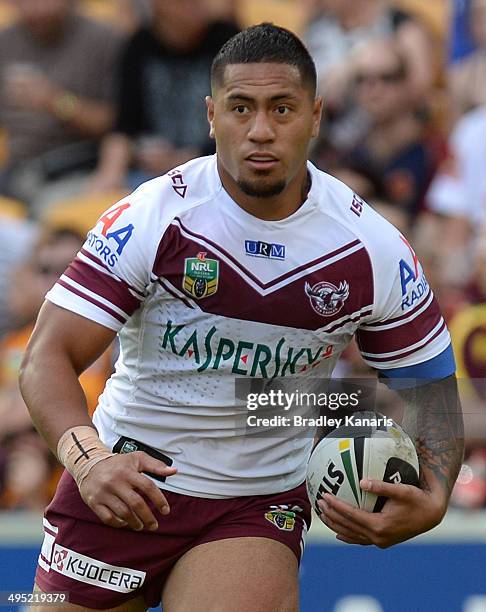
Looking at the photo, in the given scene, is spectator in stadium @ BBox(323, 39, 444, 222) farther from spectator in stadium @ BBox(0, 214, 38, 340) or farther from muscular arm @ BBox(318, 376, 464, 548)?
muscular arm @ BBox(318, 376, 464, 548)

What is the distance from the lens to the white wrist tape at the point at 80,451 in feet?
11.9

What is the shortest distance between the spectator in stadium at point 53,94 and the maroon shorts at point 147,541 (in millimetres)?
4386

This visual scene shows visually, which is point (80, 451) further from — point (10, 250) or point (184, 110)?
point (184, 110)

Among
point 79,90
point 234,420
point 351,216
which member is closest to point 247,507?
point 234,420

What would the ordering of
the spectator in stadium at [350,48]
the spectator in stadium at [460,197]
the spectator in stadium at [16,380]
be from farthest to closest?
the spectator in stadium at [350,48] → the spectator in stadium at [460,197] → the spectator in stadium at [16,380]

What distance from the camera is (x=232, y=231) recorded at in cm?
400

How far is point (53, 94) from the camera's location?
810cm

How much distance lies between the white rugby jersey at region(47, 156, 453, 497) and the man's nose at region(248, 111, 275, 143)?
315 mm

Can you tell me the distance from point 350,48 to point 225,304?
447cm

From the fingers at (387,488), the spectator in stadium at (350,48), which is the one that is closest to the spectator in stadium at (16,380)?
the spectator in stadium at (350,48)

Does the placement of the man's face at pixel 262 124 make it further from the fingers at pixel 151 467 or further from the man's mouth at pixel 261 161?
the fingers at pixel 151 467

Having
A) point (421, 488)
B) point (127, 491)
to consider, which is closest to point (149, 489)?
point (127, 491)

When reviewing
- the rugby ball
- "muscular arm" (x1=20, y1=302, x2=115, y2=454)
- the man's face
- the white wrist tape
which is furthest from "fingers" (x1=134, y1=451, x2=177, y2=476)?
the man's face

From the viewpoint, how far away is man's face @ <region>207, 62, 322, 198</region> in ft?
12.6
